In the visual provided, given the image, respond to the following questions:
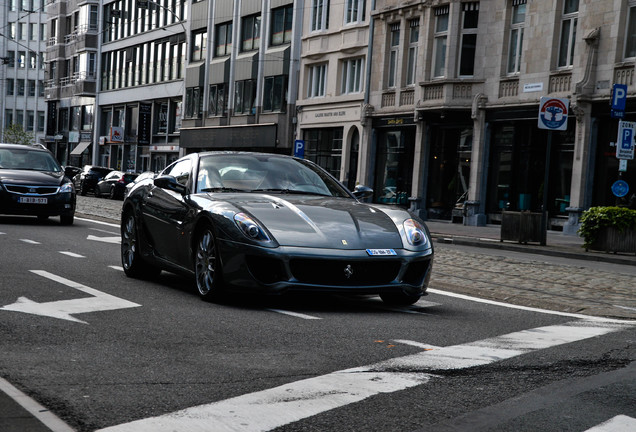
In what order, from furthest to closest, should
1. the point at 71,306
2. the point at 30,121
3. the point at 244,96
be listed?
the point at 30,121, the point at 244,96, the point at 71,306

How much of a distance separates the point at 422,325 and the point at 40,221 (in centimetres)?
1410

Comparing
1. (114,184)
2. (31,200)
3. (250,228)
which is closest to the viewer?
(250,228)

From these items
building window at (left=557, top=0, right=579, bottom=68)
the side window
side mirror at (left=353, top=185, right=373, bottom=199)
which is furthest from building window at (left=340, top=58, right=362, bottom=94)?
side mirror at (left=353, top=185, right=373, bottom=199)

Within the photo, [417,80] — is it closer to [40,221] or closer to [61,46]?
[40,221]

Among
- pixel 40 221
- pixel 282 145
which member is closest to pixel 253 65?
pixel 282 145

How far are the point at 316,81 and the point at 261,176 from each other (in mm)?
35232

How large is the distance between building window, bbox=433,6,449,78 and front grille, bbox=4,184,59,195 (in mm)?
18642

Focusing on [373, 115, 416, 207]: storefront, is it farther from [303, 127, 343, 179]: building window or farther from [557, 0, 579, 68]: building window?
[557, 0, 579, 68]: building window

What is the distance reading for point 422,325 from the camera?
23.8ft

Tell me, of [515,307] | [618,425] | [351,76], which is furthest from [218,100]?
[618,425]

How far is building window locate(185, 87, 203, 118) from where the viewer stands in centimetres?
5469

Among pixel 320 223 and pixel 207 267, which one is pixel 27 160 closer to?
pixel 207 267

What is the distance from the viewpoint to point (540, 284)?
11742 millimetres

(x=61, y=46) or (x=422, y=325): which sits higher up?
(x=61, y=46)
